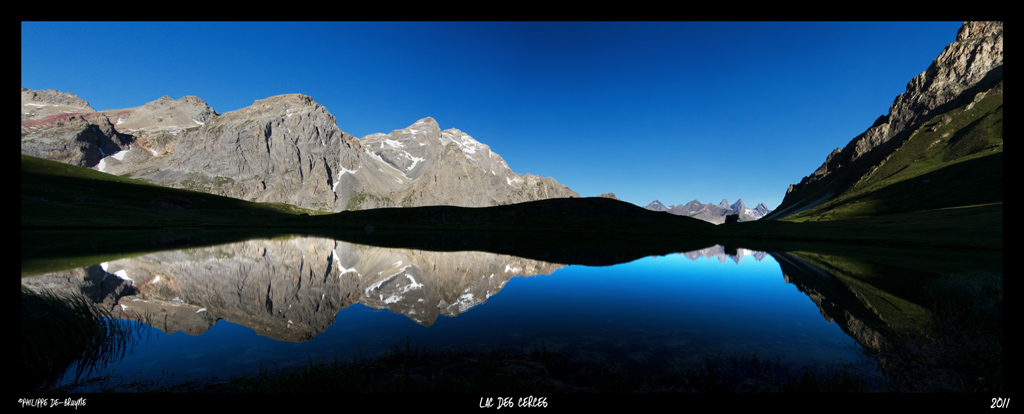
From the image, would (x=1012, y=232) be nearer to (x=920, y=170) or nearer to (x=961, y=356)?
(x=961, y=356)

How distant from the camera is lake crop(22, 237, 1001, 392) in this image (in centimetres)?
1357

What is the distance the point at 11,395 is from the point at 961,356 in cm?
2663

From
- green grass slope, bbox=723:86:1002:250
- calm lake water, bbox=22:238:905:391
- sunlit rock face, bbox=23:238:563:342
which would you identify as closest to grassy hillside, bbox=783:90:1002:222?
green grass slope, bbox=723:86:1002:250

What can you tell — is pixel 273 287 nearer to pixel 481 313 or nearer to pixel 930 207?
pixel 481 313

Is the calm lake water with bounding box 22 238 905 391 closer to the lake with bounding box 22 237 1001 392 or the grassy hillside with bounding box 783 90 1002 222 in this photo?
the lake with bounding box 22 237 1001 392

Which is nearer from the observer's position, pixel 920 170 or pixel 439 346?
pixel 439 346

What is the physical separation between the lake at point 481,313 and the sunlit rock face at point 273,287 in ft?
0.48

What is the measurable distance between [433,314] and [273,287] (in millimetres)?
14607

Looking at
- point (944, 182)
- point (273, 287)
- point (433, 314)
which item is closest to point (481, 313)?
point (433, 314)

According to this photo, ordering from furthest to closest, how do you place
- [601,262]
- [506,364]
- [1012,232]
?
[601,262] → [506,364] → [1012,232]

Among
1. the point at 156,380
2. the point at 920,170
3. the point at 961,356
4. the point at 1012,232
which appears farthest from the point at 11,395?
the point at 920,170

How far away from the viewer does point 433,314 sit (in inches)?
767
